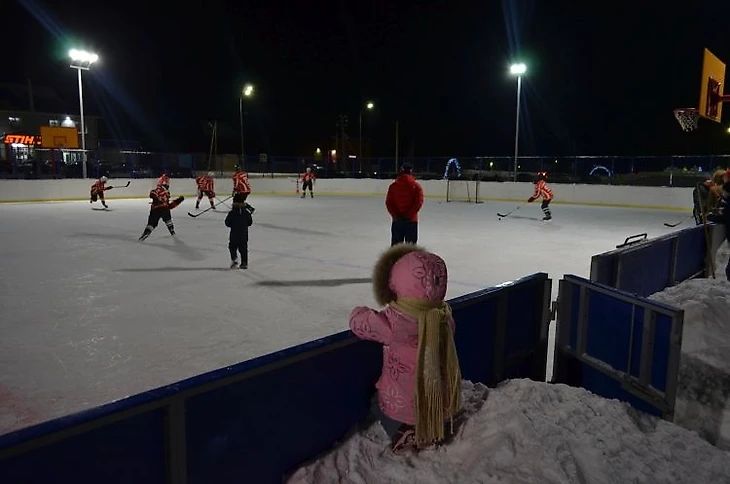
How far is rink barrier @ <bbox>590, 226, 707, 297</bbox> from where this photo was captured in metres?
5.20

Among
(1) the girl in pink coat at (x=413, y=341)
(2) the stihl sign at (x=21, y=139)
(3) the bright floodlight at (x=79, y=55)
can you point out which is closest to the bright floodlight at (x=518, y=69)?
(3) the bright floodlight at (x=79, y=55)

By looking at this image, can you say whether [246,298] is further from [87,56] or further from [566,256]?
[87,56]

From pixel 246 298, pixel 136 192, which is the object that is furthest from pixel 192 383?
pixel 136 192

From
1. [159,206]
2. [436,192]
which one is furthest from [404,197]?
[436,192]

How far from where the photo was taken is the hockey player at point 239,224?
7852 millimetres

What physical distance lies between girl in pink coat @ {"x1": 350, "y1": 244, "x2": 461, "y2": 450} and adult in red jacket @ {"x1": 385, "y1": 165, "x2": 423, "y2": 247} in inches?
183

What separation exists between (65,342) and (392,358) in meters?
3.45

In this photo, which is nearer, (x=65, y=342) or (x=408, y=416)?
(x=408, y=416)

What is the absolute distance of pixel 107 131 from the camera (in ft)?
175

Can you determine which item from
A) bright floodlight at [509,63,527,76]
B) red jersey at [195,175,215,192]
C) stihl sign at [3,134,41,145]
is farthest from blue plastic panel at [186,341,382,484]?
stihl sign at [3,134,41,145]

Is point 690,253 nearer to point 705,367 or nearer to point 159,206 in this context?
point 705,367

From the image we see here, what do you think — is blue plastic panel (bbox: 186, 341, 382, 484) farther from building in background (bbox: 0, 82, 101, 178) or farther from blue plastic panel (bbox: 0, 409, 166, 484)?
building in background (bbox: 0, 82, 101, 178)

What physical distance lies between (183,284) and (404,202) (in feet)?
10.0

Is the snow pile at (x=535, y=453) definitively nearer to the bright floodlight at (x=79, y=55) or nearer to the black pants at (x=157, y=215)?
the black pants at (x=157, y=215)
